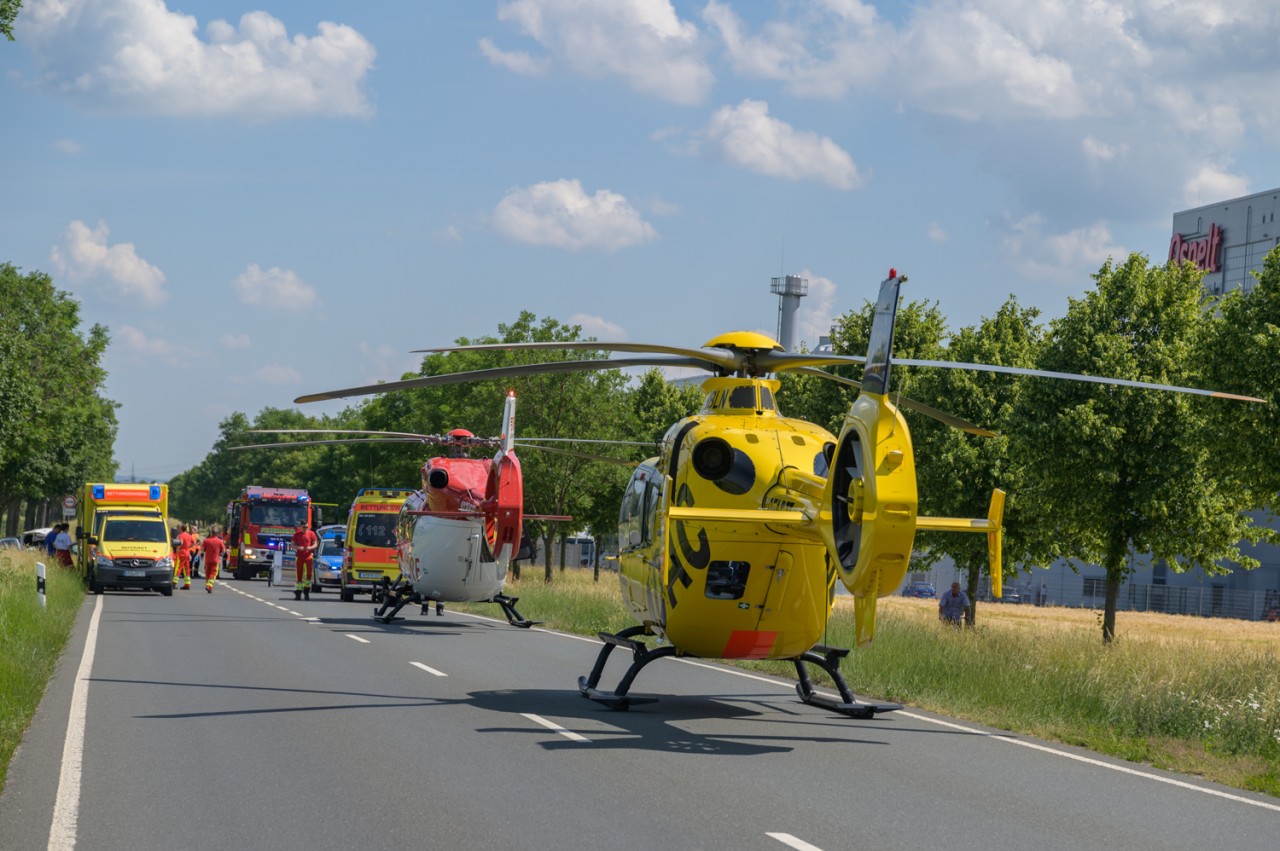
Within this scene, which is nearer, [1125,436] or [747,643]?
[747,643]

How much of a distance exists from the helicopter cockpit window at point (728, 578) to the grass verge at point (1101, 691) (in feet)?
11.1

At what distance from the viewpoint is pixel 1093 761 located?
38.9 ft

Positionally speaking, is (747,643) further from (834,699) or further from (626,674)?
(834,699)

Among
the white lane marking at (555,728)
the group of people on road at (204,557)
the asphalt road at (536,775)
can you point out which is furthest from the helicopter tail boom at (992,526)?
the group of people on road at (204,557)

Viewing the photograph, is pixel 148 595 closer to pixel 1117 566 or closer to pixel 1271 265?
pixel 1117 566

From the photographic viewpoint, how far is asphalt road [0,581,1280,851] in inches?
328

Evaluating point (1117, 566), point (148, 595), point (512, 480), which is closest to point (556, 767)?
point (512, 480)

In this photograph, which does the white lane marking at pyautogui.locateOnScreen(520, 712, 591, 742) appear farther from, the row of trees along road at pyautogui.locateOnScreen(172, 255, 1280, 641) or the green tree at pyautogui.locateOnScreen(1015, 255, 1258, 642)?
the green tree at pyautogui.locateOnScreen(1015, 255, 1258, 642)

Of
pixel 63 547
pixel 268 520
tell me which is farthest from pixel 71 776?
pixel 268 520

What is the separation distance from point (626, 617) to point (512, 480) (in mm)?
5062

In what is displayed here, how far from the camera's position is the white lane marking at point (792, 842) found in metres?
7.90

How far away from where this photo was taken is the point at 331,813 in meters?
8.73

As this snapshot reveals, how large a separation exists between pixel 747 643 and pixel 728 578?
2.24ft

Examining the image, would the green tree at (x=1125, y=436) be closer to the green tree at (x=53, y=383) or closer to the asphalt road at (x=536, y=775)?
the asphalt road at (x=536, y=775)
